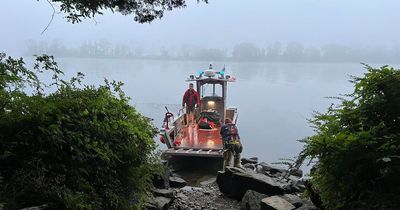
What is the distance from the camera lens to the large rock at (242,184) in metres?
8.25

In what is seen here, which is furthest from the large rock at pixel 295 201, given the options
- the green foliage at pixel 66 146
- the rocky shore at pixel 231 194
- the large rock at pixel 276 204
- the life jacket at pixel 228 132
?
the life jacket at pixel 228 132

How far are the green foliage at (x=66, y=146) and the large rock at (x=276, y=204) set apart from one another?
2241 mm

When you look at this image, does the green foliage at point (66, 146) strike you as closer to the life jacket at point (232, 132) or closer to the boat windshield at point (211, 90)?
the life jacket at point (232, 132)

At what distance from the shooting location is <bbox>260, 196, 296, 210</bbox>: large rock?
5.83 meters

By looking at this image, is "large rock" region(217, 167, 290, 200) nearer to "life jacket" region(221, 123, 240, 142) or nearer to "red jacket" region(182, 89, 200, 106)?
"life jacket" region(221, 123, 240, 142)

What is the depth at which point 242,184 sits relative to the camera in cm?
Answer: 848

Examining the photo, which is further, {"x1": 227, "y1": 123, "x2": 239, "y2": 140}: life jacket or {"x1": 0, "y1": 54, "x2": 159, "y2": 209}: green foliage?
{"x1": 227, "y1": 123, "x2": 239, "y2": 140}: life jacket

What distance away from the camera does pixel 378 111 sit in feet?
13.2

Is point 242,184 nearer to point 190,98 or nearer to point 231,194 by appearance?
point 231,194

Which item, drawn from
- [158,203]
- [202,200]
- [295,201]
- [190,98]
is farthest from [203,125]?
[295,201]

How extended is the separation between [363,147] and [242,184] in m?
5.04

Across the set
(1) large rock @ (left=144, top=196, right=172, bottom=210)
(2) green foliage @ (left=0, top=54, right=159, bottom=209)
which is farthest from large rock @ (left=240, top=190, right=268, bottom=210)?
(2) green foliage @ (left=0, top=54, right=159, bottom=209)

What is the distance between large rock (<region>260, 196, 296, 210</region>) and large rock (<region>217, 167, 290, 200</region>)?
1964 mm

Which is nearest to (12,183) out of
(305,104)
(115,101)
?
(115,101)
